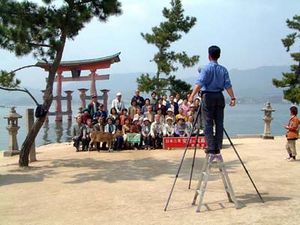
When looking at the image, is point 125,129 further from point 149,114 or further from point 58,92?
point 58,92

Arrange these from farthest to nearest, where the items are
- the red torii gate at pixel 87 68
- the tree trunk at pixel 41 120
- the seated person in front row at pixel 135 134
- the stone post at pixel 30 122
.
Answer: the red torii gate at pixel 87 68
the seated person in front row at pixel 135 134
the stone post at pixel 30 122
the tree trunk at pixel 41 120

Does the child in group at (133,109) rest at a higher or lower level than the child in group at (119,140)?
higher

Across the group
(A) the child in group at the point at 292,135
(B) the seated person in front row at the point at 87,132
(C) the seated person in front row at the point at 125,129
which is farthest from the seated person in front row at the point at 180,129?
(A) the child in group at the point at 292,135

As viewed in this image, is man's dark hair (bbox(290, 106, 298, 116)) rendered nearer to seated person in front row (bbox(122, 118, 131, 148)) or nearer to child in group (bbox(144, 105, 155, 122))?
child in group (bbox(144, 105, 155, 122))

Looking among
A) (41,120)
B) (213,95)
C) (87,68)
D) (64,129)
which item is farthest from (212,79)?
(64,129)

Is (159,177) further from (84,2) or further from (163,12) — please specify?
(163,12)

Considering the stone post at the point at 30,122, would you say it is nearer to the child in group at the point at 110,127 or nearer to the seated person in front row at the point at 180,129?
the child in group at the point at 110,127

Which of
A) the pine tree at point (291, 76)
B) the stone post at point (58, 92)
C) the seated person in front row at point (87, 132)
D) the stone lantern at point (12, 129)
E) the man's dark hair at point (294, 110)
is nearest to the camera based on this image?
the man's dark hair at point (294, 110)

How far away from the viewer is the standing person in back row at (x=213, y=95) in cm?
517

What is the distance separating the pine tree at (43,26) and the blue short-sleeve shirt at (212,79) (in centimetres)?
474

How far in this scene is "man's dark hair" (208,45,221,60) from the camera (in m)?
5.23

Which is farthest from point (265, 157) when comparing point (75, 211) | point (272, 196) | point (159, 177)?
point (75, 211)

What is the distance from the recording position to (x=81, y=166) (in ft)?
28.8

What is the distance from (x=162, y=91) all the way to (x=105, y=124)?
7334 millimetres
